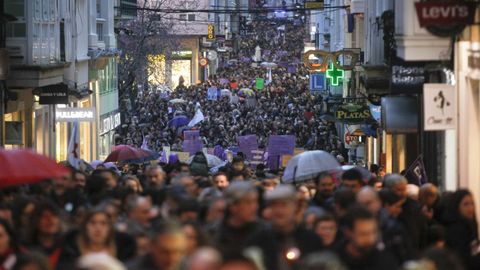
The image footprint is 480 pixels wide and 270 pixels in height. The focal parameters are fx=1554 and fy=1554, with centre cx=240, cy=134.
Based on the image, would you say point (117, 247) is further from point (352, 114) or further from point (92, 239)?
point (352, 114)

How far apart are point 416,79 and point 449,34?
609 centimetres

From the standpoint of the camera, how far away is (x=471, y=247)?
13969 millimetres

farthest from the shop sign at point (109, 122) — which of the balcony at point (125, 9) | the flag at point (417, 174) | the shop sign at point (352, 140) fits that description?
the flag at point (417, 174)

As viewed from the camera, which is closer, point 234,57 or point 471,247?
point 471,247

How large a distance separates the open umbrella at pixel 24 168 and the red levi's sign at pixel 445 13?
17.1ft

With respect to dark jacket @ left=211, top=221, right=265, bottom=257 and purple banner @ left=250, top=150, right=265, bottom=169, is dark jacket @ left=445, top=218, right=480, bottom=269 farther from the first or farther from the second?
purple banner @ left=250, top=150, right=265, bottom=169

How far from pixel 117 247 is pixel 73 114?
85.0ft

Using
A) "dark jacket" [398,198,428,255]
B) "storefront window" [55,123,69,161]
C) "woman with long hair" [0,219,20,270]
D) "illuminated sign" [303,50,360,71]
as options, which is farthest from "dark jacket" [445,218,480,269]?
"storefront window" [55,123,69,161]

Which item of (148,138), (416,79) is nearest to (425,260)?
(416,79)

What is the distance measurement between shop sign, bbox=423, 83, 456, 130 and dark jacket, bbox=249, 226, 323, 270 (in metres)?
8.14

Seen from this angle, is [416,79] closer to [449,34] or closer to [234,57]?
[449,34]

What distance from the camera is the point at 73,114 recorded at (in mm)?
37688

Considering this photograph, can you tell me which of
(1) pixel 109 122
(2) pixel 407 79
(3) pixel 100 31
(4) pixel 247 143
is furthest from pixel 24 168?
(1) pixel 109 122

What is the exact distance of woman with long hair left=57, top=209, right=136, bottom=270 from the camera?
36.2 ft
